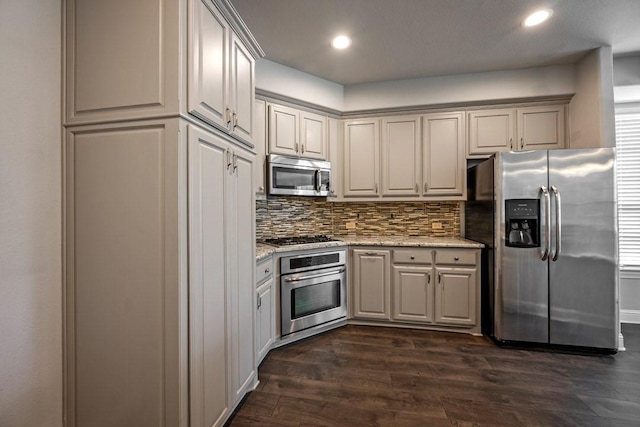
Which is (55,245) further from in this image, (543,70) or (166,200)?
(543,70)

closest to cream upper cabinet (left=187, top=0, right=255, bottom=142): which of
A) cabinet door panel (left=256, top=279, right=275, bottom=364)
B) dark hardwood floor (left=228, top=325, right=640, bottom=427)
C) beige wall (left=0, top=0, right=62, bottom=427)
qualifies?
beige wall (left=0, top=0, right=62, bottom=427)

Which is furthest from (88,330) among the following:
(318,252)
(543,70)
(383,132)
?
(543,70)

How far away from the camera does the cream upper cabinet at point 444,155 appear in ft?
10.6

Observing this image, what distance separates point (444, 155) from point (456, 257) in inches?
44.6

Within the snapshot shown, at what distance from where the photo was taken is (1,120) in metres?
1.15

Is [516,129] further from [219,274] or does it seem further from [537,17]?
[219,274]

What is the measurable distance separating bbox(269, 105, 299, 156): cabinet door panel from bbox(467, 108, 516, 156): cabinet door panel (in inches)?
74.9

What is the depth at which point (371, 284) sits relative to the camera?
3096mm

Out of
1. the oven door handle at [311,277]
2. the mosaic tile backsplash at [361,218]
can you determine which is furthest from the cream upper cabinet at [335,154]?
the oven door handle at [311,277]

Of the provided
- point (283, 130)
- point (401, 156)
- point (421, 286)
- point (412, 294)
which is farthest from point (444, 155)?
point (283, 130)

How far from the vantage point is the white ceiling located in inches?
83.6

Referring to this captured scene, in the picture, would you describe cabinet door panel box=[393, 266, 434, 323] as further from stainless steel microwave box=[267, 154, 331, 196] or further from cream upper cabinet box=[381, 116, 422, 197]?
stainless steel microwave box=[267, 154, 331, 196]

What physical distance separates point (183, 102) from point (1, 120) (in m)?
0.68

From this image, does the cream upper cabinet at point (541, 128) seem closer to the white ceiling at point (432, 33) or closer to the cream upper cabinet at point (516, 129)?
the cream upper cabinet at point (516, 129)
